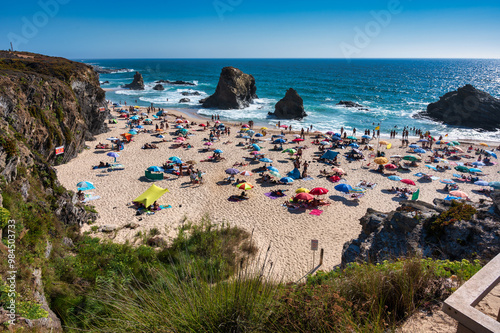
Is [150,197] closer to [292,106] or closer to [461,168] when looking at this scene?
[461,168]

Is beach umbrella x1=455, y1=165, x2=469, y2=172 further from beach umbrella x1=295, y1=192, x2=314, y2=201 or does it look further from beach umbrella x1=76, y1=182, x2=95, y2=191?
beach umbrella x1=76, y1=182, x2=95, y2=191

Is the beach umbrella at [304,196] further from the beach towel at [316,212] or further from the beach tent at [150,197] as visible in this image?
the beach tent at [150,197]

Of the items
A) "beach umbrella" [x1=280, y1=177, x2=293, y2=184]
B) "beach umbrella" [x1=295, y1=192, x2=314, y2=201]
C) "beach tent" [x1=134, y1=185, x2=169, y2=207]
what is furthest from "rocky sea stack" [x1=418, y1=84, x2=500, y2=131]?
"beach tent" [x1=134, y1=185, x2=169, y2=207]

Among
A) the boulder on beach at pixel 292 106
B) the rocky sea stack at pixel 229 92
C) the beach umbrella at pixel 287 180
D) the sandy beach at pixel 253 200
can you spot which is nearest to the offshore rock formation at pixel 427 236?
the sandy beach at pixel 253 200

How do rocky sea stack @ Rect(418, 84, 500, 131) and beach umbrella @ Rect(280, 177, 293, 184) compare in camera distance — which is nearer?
beach umbrella @ Rect(280, 177, 293, 184)

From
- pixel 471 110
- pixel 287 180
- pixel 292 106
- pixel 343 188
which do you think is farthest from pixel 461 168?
pixel 471 110

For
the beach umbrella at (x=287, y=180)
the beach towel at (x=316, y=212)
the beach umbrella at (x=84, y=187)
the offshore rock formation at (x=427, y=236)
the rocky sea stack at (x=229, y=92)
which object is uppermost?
the rocky sea stack at (x=229, y=92)
